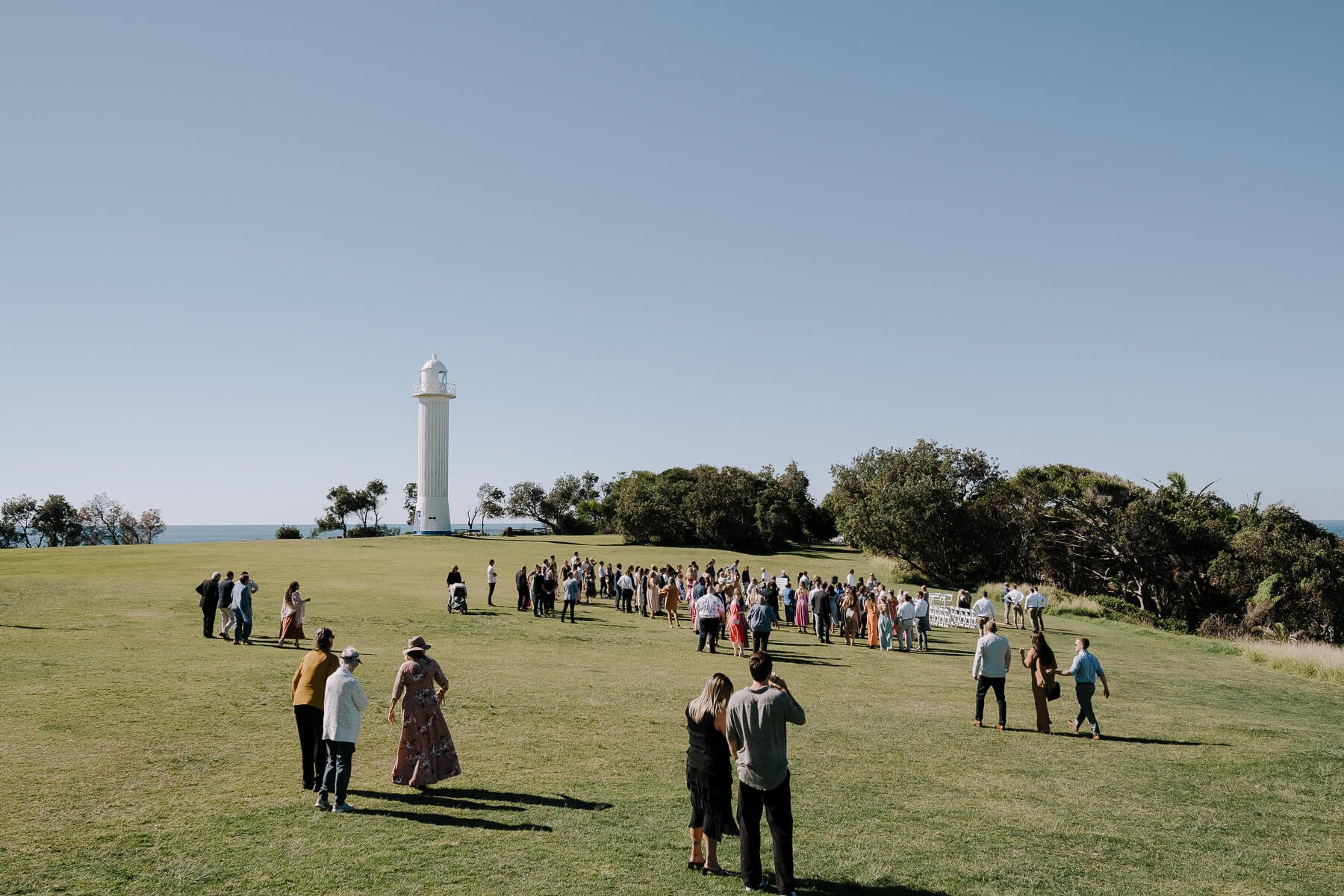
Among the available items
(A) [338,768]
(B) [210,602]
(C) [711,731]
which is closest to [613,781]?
(A) [338,768]

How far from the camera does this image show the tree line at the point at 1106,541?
37469 mm

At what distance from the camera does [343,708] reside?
27.1 feet

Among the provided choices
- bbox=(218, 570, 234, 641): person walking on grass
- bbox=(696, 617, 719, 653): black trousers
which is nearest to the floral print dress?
bbox=(696, 617, 719, 653): black trousers

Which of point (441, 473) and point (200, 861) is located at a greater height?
point (441, 473)

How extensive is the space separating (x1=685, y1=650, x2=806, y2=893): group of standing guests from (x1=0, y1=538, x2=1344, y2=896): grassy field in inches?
16.6

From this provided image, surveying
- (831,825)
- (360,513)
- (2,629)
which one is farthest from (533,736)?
(360,513)

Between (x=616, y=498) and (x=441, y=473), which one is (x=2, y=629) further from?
(x=616, y=498)

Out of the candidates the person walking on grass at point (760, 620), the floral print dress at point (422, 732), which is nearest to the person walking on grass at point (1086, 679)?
the person walking on grass at point (760, 620)

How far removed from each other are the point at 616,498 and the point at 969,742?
218ft

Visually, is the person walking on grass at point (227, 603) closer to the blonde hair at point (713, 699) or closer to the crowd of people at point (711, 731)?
the crowd of people at point (711, 731)

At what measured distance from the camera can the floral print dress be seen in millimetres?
8844

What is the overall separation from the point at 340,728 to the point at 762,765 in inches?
174

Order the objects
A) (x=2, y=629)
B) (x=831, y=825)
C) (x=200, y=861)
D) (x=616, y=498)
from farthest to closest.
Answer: (x=616, y=498) → (x=2, y=629) → (x=831, y=825) → (x=200, y=861)

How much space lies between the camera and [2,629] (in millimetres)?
19594
